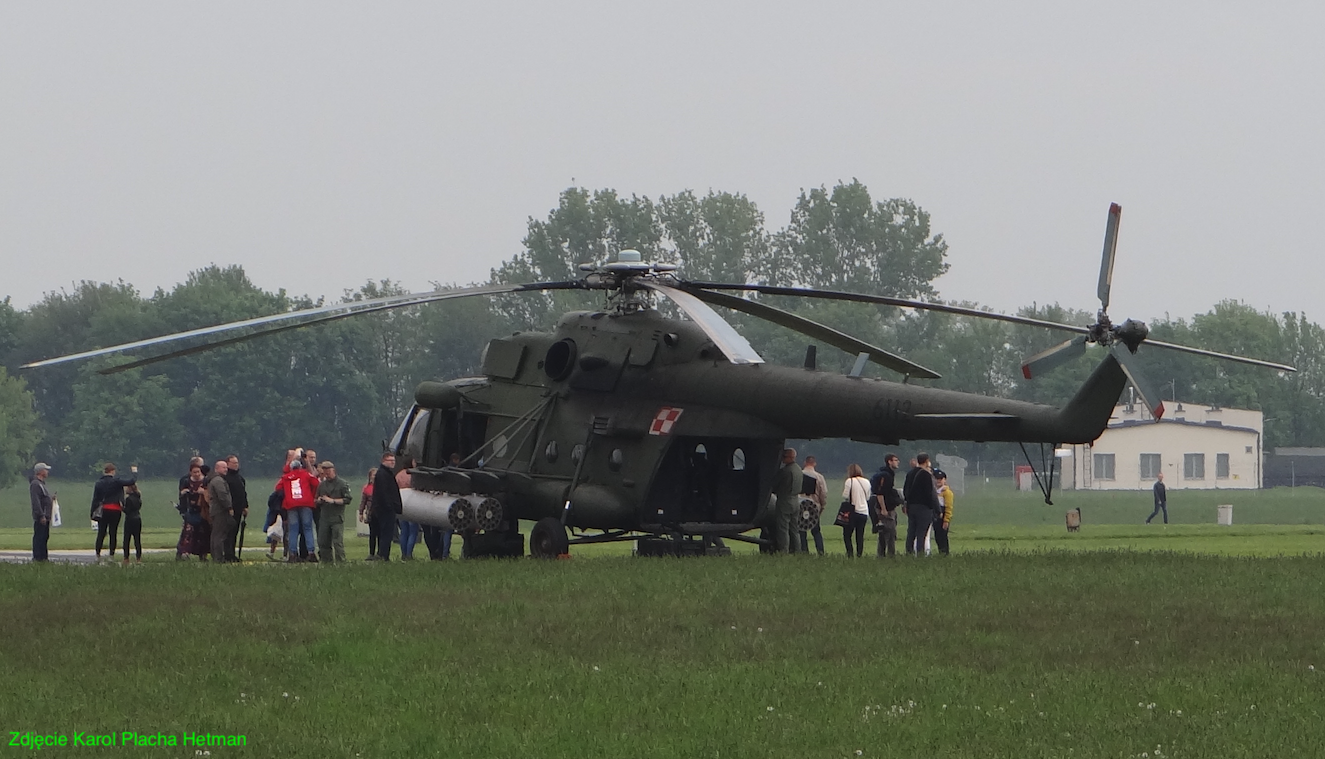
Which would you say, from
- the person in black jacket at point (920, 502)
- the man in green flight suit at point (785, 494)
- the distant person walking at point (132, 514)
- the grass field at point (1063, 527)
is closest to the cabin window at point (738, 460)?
the man in green flight suit at point (785, 494)

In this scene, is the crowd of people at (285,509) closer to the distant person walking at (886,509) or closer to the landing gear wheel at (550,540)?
the landing gear wheel at (550,540)

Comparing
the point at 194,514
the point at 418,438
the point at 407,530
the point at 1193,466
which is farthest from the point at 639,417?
the point at 1193,466

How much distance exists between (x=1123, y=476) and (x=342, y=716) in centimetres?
8626

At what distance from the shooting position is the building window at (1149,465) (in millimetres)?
94562

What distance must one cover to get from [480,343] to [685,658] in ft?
354

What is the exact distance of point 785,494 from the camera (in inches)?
1016

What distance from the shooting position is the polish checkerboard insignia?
24812mm

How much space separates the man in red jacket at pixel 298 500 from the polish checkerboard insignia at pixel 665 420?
5629 mm

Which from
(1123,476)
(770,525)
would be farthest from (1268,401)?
(770,525)

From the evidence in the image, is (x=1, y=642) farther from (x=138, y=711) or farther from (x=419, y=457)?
(x=419, y=457)

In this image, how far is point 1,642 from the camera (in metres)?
16.3

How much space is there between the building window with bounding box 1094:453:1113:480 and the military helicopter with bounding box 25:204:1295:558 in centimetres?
7154

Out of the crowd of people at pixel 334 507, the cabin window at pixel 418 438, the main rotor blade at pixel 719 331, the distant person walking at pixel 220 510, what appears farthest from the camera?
the cabin window at pixel 418 438

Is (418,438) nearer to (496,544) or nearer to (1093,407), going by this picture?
(496,544)
